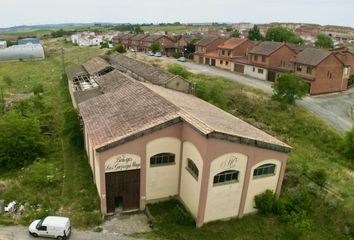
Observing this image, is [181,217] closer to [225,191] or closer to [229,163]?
[225,191]

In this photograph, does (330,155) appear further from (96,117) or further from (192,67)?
(192,67)

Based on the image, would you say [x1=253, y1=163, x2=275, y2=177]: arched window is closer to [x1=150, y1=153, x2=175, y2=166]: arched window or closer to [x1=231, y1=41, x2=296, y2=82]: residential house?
[x1=150, y1=153, x2=175, y2=166]: arched window

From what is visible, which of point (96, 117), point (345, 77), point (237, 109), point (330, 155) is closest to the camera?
point (96, 117)

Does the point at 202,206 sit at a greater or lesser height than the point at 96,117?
lesser

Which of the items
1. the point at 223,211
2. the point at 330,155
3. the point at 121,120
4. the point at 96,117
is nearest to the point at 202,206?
the point at 223,211

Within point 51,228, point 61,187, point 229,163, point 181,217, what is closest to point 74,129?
point 61,187

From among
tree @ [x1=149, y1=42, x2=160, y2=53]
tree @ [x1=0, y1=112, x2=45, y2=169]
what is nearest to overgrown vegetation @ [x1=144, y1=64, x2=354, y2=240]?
tree @ [x1=0, y1=112, x2=45, y2=169]
